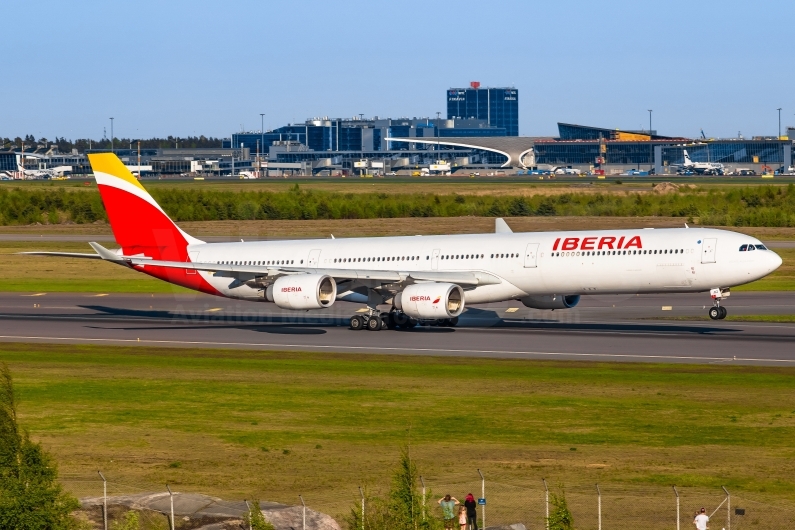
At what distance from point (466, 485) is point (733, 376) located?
17.5 metres

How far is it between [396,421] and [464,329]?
68.6ft

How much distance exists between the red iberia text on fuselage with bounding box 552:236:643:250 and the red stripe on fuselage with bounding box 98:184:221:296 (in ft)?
57.1

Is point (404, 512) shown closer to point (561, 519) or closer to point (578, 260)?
point (561, 519)

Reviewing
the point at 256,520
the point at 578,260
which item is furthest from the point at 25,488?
the point at 578,260

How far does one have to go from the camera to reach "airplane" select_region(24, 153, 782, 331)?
48531mm

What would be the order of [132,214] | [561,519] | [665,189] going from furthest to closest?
[665,189], [132,214], [561,519]

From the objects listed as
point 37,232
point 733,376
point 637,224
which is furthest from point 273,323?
point 37,232

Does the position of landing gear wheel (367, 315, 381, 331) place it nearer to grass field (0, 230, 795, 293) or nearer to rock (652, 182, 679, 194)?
grass field (0, 230, 795, 293)

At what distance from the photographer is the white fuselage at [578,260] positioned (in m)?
48.1

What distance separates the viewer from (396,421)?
110ft

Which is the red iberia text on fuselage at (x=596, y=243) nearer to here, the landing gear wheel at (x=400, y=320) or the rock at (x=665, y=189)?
the landing gear wheel at (x=400, y=320)

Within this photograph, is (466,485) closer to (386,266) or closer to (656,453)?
(656,453)

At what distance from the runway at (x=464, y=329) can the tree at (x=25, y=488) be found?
1087 inches

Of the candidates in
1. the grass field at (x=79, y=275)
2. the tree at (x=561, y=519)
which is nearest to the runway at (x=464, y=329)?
the grass field at (x=79, y=275)
